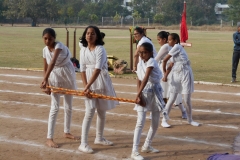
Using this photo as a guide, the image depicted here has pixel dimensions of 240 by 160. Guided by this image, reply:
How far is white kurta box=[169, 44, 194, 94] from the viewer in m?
8.04

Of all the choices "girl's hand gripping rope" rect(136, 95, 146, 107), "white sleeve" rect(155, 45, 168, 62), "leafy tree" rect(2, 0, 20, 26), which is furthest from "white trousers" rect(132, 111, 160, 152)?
"leafy tree" rect(2, 0, 20, 26)

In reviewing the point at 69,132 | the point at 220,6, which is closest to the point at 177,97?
the point at 69,132

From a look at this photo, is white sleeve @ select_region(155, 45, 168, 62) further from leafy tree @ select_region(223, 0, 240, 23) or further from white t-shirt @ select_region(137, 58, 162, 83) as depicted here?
leafy tree @ select_region(223, 0, 240, 23)

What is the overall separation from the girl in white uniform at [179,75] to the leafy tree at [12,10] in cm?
7694

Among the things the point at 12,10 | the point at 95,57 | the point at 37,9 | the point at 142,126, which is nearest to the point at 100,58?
the point at 95,57

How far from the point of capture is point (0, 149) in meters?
6.74

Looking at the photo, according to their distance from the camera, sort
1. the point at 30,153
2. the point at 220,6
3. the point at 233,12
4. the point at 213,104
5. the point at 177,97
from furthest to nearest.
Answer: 1. the point at 220,6
2. the point at 233,12
3. the point at 213,104
4. the point at 177,97
5. the point at 30,153

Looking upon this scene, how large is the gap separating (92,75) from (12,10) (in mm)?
83668

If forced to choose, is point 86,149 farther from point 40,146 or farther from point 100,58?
point 100,58

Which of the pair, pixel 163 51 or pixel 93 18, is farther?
pixel 93 18

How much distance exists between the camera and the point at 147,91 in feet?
20.6

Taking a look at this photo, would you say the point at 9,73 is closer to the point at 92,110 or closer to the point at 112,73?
the point at 112,73

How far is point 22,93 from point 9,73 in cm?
380

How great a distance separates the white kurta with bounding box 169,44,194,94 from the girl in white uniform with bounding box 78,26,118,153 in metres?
1.83
